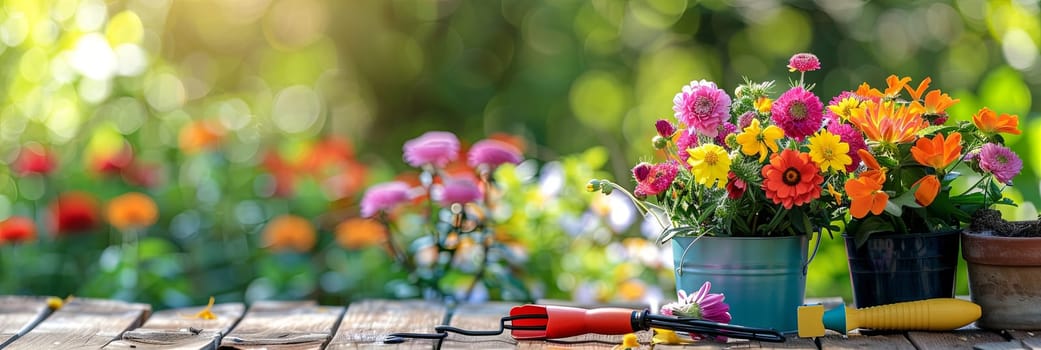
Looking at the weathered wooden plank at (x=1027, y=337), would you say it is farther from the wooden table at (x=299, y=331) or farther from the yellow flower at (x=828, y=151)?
the yellow flower at (x=828, y=151)

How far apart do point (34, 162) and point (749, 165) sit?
79.6 inches

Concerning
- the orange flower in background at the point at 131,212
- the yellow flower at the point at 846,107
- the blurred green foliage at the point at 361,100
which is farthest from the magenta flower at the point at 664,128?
the orange flower in background at the point at 131,212

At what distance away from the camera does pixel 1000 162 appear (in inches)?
55.9

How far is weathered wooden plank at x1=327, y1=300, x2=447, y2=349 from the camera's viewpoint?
1438 mm

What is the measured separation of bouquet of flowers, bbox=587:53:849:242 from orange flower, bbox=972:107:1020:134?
181 millimetres

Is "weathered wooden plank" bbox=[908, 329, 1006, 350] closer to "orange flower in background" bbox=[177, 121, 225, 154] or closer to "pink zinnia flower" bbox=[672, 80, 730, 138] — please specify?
"pink zinnia flower" bbox=[672, 80, 730, 138]

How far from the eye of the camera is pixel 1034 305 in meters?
1.47

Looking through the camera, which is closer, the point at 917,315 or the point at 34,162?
the point at 917,315

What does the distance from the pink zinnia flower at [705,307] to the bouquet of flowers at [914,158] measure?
195 millimetres

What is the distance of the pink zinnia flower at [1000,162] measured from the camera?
1.42m

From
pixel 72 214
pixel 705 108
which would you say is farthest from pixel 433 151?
pixel 72 214

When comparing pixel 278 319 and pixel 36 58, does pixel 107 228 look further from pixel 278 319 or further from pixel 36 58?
pixel 278 319

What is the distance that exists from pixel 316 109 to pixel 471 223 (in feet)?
7.26

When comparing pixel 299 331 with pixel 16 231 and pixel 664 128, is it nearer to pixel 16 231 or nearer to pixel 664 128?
pixel 664 128
